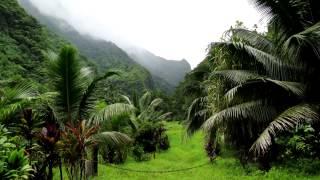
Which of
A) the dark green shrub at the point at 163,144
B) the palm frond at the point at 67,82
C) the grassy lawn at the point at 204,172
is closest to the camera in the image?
the grassy lawn at the point at 204,172

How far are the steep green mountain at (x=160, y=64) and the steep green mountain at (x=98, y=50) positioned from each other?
35410 millimetres

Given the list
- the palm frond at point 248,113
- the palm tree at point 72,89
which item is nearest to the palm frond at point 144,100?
the palm tree at point 72,89

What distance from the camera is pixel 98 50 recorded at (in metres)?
101

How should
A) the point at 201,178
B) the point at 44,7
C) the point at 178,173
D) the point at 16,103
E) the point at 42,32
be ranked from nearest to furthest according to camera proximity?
the point at 16,103 < the point at 201,178 < the point at 178,173 < the point at 42,32 < the point at 44,7

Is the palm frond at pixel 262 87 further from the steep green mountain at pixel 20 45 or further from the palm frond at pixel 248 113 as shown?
the steep green mountain at pixel 20 45

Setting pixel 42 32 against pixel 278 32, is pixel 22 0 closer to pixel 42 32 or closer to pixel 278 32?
pixel 42 32

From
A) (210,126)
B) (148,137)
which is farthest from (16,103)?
(148,137)

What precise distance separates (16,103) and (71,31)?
353 ft

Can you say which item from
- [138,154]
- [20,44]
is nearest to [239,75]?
[138,154]

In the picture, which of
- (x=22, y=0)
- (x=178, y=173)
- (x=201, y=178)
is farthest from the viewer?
(x=22, y=0)

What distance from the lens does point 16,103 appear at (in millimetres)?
9398

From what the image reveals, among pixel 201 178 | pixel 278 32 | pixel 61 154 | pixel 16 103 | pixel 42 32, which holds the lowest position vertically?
pixel 201 178

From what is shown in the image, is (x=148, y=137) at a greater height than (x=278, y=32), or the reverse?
(x=278, y=32)

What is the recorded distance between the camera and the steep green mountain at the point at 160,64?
157m
